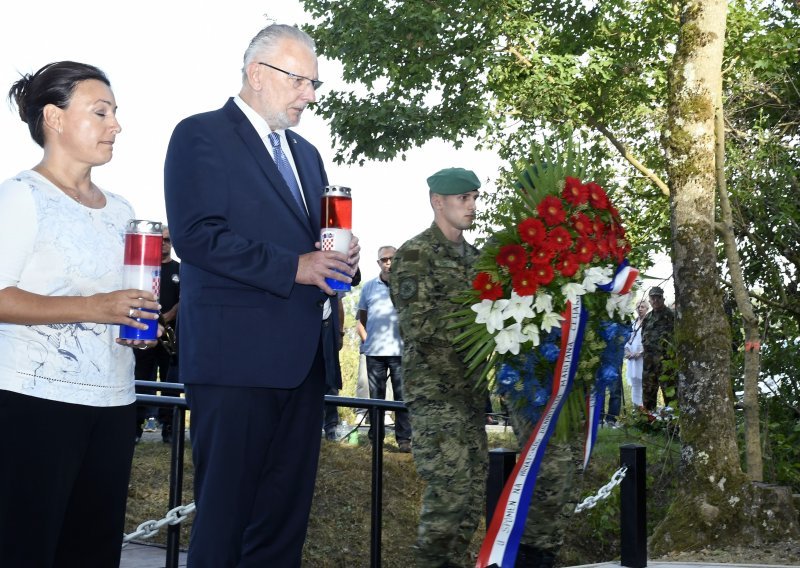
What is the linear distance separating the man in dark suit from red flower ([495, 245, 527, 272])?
97 cm

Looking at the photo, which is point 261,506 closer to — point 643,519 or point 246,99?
point 246,99

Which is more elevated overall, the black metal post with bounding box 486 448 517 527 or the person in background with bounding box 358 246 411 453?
the person in background with bounding box 358 246 411 453

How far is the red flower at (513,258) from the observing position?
12.8 ft

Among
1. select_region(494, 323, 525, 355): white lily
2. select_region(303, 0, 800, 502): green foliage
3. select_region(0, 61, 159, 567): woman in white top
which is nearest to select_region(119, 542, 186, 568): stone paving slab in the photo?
select_region(494, 323, 525, 355): white lily

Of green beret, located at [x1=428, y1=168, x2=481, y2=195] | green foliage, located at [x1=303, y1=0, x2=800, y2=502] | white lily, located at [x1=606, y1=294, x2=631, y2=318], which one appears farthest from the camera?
green foliage, located at [x1=303, y1=0, x2=800, y2=502]

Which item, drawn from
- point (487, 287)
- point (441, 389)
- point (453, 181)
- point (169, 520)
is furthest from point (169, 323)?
point (487, 287)

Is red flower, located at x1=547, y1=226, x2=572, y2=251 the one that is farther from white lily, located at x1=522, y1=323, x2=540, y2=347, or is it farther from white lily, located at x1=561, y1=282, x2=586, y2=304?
white lily, located at x1=522, y1=323, x2=540, y2=347

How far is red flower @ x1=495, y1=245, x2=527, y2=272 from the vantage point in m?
3.89

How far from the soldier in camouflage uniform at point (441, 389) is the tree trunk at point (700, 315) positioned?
326 centimetres

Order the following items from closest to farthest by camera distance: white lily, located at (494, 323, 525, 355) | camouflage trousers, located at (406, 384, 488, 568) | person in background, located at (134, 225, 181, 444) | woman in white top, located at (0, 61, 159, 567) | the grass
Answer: woman in white top, located at (0, 61, 159, 567)
white lily, located at (494, 323, 525, 355)
camouflage trousers, located at (406, 384, 488, 568)
the grass
person in background, located at (134, 225, 181, 444)

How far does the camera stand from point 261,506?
10.1 ft

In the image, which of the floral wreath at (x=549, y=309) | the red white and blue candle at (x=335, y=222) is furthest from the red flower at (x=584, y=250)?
the red white and blue candle at (x=335, y=222)

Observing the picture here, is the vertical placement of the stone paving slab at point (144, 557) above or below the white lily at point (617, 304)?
below

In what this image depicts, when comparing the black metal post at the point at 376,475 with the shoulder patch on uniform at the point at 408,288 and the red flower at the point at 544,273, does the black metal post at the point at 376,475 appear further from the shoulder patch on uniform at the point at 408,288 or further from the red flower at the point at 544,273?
the red flower at the point at 544,273
